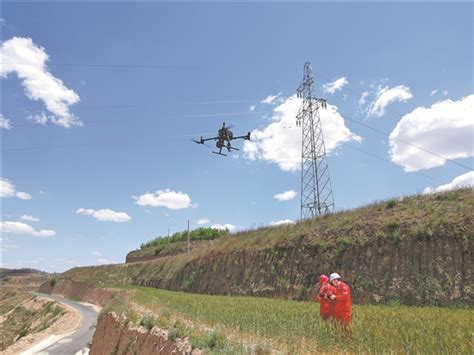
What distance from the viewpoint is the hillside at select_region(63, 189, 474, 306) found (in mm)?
18625

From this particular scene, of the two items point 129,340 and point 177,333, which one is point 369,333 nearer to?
point 177,333

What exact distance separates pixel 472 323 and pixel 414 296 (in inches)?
385

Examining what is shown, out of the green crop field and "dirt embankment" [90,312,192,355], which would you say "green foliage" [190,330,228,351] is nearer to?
"dirt embankment" [90,312,192,355]

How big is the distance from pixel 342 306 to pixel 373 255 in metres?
13.9

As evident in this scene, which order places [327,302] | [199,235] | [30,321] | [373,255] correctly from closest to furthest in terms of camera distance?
1. [327,302]
2. [373,255]
3. [30,321]
4. [199,235]

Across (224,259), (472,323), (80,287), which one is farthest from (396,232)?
(80,287)

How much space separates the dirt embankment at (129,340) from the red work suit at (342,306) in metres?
3.78

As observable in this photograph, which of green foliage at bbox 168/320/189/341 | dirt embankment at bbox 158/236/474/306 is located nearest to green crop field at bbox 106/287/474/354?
green foliage at bbox 168/320/189/341

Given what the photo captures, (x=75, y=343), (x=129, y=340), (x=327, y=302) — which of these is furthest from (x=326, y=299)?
(x=75, y=343)

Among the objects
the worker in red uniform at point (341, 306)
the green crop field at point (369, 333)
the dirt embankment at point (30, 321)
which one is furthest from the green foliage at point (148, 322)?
the dirt embankment at point (30, 321)

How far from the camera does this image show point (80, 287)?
3044 inches

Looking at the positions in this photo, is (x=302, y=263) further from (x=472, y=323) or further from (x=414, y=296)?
(x=472, y=323)

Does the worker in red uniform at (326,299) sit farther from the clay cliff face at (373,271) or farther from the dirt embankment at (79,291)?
the dirt embankment at (79,291)

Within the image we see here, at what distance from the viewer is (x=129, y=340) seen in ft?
52.4
